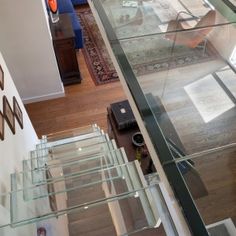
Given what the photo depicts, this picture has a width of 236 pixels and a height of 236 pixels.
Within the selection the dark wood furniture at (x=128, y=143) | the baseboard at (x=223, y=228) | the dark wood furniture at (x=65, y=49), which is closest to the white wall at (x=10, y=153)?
the dark wood furniture at (x=128, y=143)

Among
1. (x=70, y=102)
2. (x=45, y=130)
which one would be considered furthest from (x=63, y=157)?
(x=70, y=102)

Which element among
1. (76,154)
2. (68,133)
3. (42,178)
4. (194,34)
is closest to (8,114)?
(42,178)

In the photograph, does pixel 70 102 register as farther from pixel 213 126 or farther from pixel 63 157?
pixel 213 126

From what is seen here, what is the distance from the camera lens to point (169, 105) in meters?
2.40

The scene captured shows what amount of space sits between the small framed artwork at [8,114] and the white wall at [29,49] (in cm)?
145

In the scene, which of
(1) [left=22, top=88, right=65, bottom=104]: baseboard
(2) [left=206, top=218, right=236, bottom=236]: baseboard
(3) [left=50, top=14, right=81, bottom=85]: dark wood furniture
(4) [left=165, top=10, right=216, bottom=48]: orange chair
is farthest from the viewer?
(1) [left=22, top=88, right=65, bottom=104]: baseboard

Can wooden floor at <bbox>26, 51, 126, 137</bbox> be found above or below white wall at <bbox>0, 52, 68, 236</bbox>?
above

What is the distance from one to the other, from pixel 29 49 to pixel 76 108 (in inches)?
42.8

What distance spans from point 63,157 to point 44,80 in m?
1.39

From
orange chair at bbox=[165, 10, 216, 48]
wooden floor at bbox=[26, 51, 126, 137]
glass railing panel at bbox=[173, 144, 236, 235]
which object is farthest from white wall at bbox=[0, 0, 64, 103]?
glass railing panel at bbox=[173, 144, 236, 235]

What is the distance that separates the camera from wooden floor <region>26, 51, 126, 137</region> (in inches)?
154

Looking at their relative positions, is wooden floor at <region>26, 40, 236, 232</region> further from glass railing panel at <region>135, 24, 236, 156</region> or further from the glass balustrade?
glass railing panel at <region>135, 24, 236, 156</region>

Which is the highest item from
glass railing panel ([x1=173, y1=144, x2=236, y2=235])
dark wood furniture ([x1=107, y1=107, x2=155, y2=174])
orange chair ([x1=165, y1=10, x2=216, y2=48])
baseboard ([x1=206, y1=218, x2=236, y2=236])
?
orange chair ([x1=165, y1=10, x2=216, y2=48])

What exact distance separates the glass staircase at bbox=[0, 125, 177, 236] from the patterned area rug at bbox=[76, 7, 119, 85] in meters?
1.17
